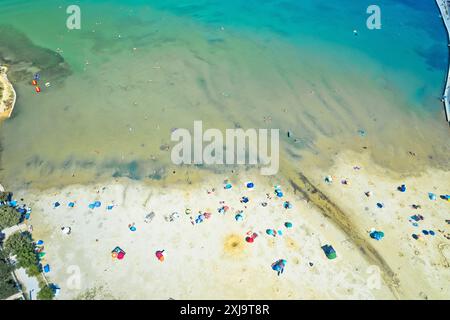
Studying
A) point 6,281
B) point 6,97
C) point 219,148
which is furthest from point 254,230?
point 6,97

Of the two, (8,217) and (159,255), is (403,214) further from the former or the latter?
(8,217)

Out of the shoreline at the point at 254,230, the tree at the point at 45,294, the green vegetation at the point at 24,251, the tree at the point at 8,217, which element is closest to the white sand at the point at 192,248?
the shoreline at the point at 254,230

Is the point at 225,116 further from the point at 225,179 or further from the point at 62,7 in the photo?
the point at 62,7

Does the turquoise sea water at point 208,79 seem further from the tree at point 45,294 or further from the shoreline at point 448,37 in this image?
the tree at point 45,294

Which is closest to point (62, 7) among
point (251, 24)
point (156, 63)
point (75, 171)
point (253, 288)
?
point (156, 63)

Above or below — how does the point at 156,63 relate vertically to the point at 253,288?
above
